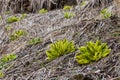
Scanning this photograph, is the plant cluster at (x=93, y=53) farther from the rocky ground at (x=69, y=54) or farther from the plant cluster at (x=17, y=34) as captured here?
the plant cluster at (x=17, y=34)

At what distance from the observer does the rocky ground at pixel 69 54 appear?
117 inches

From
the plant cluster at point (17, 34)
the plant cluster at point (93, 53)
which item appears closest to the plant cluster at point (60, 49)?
the plant cluster at point (93, 53)

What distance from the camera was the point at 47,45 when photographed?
4348 millimetres

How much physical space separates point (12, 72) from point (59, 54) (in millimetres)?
593

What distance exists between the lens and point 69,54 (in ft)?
11.5

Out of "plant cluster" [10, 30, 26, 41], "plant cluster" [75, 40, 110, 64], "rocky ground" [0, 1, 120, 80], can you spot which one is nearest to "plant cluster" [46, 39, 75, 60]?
"rocky ground" [0, 1, 120, 80]

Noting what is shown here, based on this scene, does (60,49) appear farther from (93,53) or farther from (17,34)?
(17,34)

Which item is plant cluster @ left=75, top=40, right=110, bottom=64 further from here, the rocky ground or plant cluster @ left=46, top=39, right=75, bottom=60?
plant cluster @ left=46, top=39, right=75, bottom=60

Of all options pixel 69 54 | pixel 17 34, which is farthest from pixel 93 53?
pixel 17 34

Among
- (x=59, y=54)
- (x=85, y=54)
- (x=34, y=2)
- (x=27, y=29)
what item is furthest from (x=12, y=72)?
(x=34, y=2)

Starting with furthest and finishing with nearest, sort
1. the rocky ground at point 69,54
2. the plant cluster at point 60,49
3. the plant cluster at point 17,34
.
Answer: the plant cluster at point 17,34, the plant cluster at point 60,49, the rocky ground at point 69,54

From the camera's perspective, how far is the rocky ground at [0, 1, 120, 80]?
9.72 feet

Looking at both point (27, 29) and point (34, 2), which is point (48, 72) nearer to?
point (27, 29)

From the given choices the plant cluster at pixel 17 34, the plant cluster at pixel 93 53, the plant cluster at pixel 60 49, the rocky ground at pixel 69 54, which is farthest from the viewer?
the plant cluster at pixel 17 34
